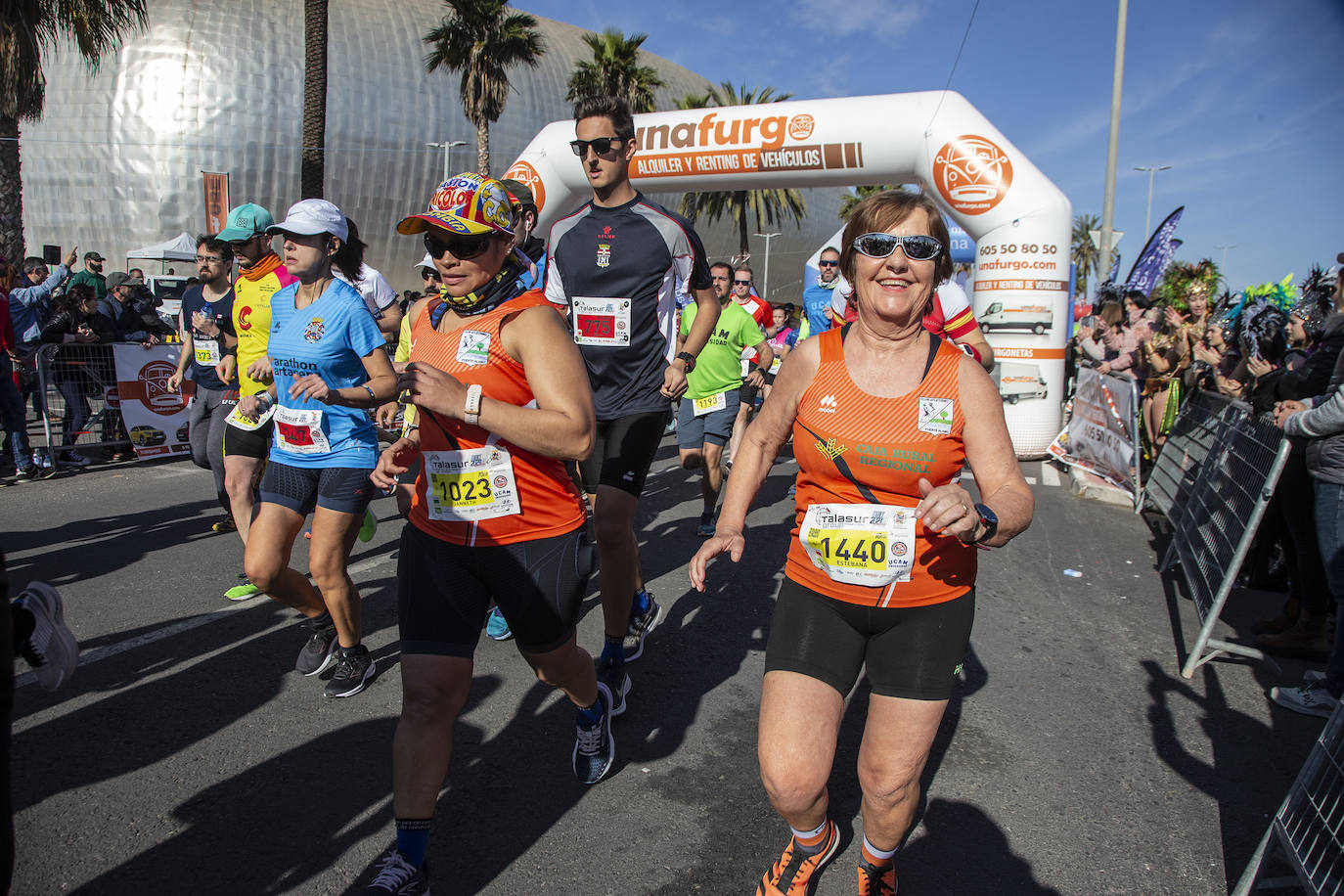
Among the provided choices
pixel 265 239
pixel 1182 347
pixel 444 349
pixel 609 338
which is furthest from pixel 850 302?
pixel 1182 347

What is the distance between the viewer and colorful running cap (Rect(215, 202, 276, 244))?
159 inches

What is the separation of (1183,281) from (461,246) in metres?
16.3

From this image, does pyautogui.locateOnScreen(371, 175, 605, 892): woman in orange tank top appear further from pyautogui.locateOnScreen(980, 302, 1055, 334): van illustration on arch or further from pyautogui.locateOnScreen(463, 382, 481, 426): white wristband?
pyautogui.locateOnScreen(980, 302, 1055, 334): van illustration on arch

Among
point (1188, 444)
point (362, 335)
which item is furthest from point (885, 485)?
point (1188, 444)

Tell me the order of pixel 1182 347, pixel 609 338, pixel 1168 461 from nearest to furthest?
pixel 609 338, pixel 1168 461, pixel 1182 347

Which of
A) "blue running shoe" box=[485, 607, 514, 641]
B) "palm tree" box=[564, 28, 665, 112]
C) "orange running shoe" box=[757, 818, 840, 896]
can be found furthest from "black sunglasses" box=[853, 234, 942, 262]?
"palm tree" box=[564, 28, 665, 112]

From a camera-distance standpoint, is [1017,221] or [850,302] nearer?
[850,302]

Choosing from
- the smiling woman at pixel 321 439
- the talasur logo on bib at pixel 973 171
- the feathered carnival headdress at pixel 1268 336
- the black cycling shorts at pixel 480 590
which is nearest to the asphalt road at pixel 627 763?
Answer: the smiling woman at pixel 321 439

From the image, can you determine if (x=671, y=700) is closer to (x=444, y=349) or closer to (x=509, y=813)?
(x=509, y=813)

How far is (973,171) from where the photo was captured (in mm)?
10469

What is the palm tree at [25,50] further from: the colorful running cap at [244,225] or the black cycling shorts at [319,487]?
the black cycling shorts at [319,487]

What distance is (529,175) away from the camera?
13.0 metres

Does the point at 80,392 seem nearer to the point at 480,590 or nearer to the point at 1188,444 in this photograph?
the point at 480,590

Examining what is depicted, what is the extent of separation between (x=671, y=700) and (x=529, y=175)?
11.1m
